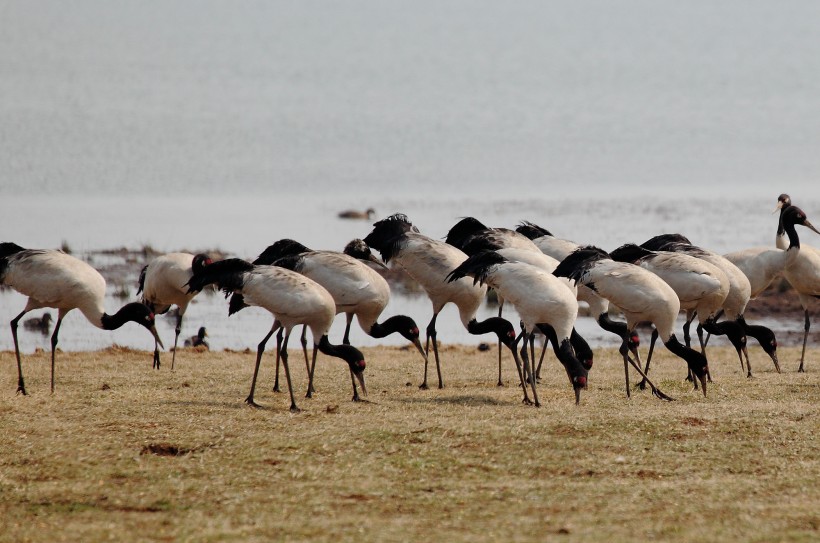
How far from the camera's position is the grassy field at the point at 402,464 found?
779 cm

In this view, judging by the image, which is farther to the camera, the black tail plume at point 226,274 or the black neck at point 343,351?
the black neck at point 343,351

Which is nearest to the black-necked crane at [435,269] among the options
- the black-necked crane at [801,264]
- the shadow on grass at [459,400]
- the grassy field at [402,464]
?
the shadow on grass at [459,400]

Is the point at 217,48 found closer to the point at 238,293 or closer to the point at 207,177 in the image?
the point at 207,177

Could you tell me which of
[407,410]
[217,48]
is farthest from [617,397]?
[217,48]

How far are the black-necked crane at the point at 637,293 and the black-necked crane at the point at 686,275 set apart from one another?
62cm

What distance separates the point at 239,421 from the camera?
1095 centimetres

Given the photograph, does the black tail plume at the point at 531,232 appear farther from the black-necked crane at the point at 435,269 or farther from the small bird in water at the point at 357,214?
the small bird in water at the point at 357,214

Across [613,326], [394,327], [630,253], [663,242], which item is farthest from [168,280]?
[663,242]

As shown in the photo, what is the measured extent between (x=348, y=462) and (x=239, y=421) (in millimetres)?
1900

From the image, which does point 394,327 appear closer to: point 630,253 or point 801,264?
point 630,253

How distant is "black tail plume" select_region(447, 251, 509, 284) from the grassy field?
124 cm

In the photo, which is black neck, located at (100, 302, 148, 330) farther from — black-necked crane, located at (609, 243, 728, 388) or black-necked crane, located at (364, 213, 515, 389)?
black-necked crane, located at (609, 243, 728, 388)

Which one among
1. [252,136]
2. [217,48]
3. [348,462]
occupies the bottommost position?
[348,462]

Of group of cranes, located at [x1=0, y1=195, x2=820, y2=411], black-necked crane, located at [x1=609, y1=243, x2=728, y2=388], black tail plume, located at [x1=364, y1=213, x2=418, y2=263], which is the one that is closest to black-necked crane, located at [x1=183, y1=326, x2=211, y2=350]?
group of cranes, located at [x1=0, y1=195, x2=820, y2=411]
